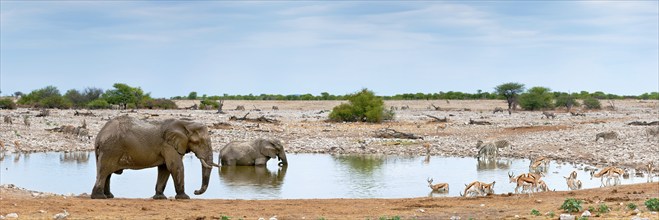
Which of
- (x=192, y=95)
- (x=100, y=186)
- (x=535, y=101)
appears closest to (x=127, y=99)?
(x=535, y=101)

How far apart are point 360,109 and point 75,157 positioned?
24247 mm

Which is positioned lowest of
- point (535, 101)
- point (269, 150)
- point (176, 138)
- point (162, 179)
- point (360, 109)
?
point (162, 179)

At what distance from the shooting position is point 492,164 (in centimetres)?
2673

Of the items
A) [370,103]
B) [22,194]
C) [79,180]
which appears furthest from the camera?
[370,103]

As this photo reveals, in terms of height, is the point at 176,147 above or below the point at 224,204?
above

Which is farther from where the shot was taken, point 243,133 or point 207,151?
point 243,133

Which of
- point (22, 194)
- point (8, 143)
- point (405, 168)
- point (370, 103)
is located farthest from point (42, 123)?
point (22, 194)

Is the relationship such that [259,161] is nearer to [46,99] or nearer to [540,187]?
[540,187]

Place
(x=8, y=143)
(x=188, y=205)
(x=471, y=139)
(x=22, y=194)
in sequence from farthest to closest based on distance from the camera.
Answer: (x=471, y=139) < (x=8, y=143) < (x=22, y=194) < (x=188, y=205)

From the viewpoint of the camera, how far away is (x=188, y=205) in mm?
14844

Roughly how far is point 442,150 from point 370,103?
18.8 m

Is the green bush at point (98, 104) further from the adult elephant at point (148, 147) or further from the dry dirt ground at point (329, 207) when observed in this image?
the adult elephant at point (148, 147)

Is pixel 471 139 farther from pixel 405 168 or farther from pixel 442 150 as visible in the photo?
pixel 405 168

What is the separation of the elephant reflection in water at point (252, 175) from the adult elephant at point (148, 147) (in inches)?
196
